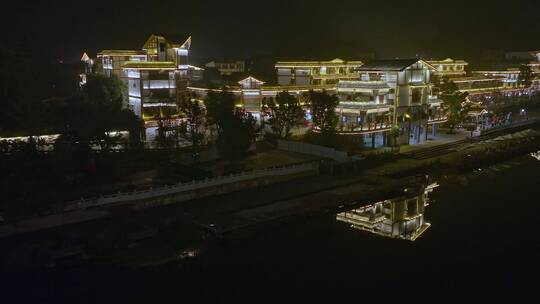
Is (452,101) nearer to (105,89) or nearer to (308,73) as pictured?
(308,73)

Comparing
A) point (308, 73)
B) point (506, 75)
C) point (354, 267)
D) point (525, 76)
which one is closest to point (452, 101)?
point (308, 73)

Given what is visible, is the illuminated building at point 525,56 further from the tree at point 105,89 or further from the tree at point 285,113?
the tree at point 105,89

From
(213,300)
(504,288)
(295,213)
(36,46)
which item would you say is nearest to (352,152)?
(295,213)

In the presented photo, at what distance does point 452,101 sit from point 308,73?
17373 millimetres

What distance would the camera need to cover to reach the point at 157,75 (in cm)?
4953

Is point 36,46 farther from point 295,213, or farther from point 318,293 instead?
point 318,293

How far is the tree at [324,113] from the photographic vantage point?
44719 millimetres

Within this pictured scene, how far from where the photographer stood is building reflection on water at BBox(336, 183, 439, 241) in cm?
2939

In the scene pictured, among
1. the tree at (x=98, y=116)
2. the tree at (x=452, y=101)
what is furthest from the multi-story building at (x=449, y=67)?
the tree at (x=98, y=116)

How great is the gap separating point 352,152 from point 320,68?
24.1 m

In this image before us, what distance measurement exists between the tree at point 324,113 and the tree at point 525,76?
5188cm

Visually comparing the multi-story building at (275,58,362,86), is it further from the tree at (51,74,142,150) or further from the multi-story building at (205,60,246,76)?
the tree at (51,74,142,150)

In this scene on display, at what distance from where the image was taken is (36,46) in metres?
59.4

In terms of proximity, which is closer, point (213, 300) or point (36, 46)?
point (213, 300)
